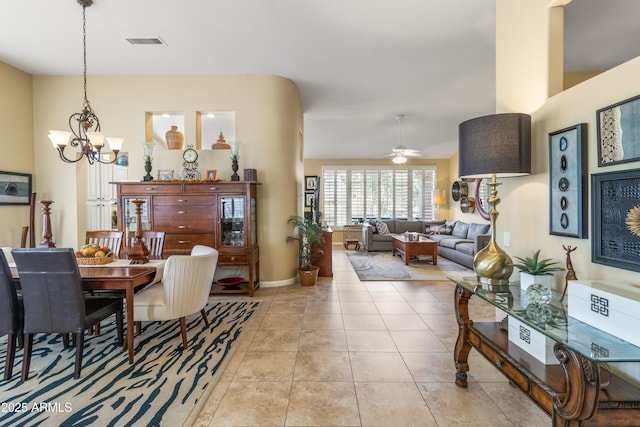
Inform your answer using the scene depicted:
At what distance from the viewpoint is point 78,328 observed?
2338mm

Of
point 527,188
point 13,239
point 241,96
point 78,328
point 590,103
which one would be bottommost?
point 78,328

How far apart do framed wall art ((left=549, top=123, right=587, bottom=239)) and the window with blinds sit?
838cm

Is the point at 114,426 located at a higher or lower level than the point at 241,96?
lower

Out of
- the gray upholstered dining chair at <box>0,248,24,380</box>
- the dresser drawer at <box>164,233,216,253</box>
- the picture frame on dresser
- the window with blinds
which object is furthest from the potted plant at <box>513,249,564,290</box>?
the window with blinds

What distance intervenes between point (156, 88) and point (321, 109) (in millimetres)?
2994

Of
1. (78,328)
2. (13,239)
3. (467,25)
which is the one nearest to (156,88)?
(13,239)

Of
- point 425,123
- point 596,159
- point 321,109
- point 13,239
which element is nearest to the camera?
point 596,159

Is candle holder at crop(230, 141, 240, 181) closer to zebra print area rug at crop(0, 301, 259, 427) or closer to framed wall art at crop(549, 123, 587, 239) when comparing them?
zebra print area rug at crop(0, 301, 259, 427)

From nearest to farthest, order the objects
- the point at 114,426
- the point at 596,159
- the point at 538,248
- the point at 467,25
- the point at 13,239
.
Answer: the point at 596,159 < the point at 114,426 < the point at 538,248 < the point at 467,25 < the point at 13,239

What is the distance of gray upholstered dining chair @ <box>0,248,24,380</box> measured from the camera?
2.30 metres

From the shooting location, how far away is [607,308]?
132 centimetres

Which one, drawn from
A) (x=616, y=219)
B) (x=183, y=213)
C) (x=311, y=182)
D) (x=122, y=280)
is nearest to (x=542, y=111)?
(x=616, y=219)

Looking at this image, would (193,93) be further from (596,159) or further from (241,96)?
(596,159)

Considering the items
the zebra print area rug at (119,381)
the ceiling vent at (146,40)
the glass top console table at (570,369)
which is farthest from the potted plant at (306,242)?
the glass top console table at (570,369)
